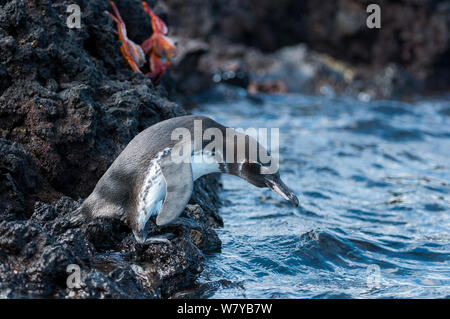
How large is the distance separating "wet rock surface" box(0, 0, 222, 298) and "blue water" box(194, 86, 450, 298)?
0.48 m

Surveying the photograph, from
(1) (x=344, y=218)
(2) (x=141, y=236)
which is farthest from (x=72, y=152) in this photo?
(1) (x=344, y=218)

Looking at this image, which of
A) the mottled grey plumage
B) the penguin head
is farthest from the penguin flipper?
the penguin head

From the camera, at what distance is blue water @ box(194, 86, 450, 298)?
485cm

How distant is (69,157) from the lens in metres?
5.20

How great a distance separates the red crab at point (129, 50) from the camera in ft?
21.6

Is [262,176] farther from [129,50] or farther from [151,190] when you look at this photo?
[129,50]

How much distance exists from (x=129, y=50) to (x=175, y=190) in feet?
9.57

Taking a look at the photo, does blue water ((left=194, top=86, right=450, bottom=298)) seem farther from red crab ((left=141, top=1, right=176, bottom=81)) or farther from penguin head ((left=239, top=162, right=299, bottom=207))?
red crab ((left=141, top=1, right=176, bottom=81))

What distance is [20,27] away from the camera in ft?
17.8

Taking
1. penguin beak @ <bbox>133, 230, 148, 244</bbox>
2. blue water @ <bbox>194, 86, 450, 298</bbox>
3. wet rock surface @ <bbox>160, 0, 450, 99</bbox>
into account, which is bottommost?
blue water @ <bbox>194, 86, 450, 298</bbox>

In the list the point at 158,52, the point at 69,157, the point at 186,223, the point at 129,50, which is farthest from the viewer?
the point at 158,52

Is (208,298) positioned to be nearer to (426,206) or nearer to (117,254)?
(117,254)

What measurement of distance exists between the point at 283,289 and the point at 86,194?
2049 mm

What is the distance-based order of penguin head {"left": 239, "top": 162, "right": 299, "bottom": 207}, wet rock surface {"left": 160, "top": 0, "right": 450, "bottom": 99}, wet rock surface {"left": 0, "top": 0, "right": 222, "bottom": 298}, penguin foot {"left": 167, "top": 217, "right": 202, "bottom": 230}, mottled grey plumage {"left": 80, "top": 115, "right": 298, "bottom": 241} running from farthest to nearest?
wet rock surface {"left": 160, "top": 0, "right": 450, "bottom": 99}, penguin head {"left": 239, "top": 162, "right": 299, "bottom": 207}, penguin foot {"left": 167, "top": 217, "right": 202, "bottom": 230}, mottled grey plumage {"left": 80, "top": 115, "right": 298, "bottom": 241}, wet rock surface {"left": 0, "top": 0, "right": 222, "bottom": 298}
